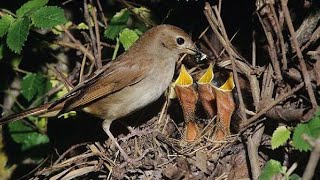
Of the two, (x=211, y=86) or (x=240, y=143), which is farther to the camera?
(x=211, y=86)

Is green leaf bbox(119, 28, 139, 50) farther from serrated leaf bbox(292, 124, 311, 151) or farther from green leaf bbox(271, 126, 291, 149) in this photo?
serrated leaf bbox(292, 124, 311, 151)

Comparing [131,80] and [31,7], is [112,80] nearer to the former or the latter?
[131,80]

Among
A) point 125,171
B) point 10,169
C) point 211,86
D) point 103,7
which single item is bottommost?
point 10,169

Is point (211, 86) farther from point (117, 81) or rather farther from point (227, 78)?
point (117, 81)

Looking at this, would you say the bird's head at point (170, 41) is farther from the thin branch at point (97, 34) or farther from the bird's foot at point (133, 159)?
the bird's foot at point (133, 159)

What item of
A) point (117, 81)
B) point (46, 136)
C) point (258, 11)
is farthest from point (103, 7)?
point (258, 11)

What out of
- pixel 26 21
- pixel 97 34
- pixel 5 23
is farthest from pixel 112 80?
pixel 5 23

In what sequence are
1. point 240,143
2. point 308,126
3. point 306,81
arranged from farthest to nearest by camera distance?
1. point 240,143
2. point 306,81
3. point 308,126

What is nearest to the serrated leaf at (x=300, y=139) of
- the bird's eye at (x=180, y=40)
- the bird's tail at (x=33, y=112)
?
the bird's eye at (x=180, y=40)
